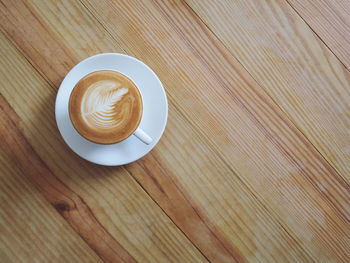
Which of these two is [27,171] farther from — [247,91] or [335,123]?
[335,123]

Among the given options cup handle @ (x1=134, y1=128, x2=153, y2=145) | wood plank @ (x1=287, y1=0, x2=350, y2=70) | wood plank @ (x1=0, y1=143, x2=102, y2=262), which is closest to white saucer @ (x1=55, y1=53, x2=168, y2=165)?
cup handle @ (x1=134, y1=128, x2=153, y2=145)

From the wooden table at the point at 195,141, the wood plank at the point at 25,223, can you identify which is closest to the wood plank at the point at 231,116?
the wooden table at the point at 195,141

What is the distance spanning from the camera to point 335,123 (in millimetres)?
926

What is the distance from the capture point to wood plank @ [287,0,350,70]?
913 millimetres

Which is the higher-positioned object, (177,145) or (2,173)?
(177,145)

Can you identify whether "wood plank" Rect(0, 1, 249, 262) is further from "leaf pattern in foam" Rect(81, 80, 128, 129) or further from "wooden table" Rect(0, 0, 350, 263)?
"leaf pattern in foam" Rect(81, 80, 128, 129)

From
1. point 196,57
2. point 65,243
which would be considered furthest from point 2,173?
point 196,57

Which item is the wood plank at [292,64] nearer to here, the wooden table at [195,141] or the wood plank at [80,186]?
the wooden table at [195,141]

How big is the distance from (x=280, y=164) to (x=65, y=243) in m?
0.51

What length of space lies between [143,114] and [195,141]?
5.6 inches

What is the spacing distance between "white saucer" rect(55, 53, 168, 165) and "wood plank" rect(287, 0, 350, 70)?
381mm

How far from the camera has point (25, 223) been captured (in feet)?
2.85

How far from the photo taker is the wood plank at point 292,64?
90 centimetres

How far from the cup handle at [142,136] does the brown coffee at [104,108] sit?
0.02 m
